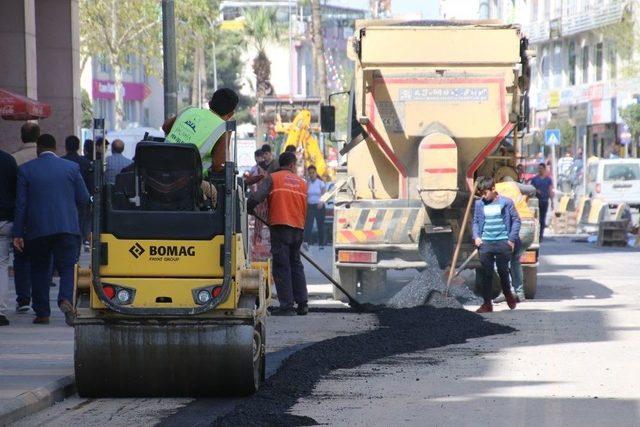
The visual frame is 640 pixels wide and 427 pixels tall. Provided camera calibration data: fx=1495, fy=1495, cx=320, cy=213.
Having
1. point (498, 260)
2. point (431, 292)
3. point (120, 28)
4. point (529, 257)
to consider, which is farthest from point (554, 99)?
point (498, 260)

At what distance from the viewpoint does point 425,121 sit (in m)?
18.6

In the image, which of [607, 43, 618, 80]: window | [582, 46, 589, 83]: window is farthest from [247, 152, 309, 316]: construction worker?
[582, 46, 589, 83]: window

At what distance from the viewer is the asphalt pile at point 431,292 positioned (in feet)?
58.7

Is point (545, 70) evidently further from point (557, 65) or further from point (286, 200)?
point (286, 200)

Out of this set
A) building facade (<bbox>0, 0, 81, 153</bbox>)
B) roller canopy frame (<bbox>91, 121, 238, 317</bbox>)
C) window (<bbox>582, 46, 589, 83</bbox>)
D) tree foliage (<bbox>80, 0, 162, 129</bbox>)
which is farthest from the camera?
window (<bbox>582, 46, 589, 83</bbox>)

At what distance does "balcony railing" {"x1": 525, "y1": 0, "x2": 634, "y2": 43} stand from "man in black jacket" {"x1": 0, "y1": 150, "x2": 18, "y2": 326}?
44086 mm

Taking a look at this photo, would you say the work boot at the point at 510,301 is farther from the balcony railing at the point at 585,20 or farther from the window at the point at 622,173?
the balcony railing at the point at 585,20

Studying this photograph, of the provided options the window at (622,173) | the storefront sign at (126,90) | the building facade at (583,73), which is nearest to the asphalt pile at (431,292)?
the window at (622,173)

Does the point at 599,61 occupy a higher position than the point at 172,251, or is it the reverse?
the point at 599,61

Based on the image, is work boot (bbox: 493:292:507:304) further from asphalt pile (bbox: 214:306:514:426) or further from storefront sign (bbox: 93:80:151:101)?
storefront sign (bbox: 93:80:151:101)

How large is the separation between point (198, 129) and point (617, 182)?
31.4m

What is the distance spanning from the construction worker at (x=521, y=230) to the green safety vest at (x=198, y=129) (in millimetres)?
8738

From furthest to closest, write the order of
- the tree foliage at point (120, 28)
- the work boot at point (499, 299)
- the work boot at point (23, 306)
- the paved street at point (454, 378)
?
the tree foliage at point (120, 28) < the work boot at point (499, 299) < the work boot at point (23, 306) < the paved street at point (454, 378)

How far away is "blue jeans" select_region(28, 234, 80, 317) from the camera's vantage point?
1448 centimetres
